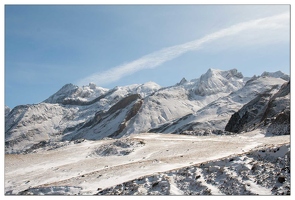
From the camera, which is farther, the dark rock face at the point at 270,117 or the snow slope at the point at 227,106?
the snow slope at the point at 227,106

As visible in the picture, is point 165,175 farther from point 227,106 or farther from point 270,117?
point 227,106

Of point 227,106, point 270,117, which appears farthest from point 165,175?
point 227,106

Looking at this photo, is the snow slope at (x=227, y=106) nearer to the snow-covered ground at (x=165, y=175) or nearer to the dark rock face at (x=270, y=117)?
the dark rock face at (x=270, y=117)

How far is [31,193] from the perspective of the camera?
52.8 ft

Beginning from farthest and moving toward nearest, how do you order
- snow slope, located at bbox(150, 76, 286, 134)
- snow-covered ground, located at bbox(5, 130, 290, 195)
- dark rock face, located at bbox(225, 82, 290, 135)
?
snow slope, located at bbox(150, 76, 286, 134) → dark rock face, located at bbox(225, 82, 290, 135) → snow-covered ground, located at bbox(5, 130, 290, 195)

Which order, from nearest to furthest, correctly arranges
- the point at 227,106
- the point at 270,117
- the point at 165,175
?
the point at 165,175
the point at 270,117
the point at 227,106

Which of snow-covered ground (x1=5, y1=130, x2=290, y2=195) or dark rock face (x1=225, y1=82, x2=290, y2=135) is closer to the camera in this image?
snow-covered ground (x1=5, y1=130, x2=290, y2=195)

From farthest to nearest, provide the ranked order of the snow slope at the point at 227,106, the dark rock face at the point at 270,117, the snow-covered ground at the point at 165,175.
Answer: the snow slope at the point at 227,106 < the dark rock face at the point at 270,117 < the snow-covered ground at the point at 165,175

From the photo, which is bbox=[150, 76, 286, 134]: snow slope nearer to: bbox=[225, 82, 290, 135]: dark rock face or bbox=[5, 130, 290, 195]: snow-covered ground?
bbox=[225, 82, 290, 135]: dark rock face

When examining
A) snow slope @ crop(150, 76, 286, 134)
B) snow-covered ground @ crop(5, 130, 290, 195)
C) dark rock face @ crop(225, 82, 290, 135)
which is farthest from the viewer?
snow slope @ crop(150, 76, 286, 134)

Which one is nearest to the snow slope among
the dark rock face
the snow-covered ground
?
the dark rock face

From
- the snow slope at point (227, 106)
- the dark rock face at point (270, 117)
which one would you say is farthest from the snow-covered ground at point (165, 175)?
the snow slope at point (227, 106)

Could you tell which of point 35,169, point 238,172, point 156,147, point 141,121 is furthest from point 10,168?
point 141,121
